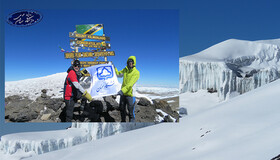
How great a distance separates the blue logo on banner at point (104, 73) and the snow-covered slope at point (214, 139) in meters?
1.43

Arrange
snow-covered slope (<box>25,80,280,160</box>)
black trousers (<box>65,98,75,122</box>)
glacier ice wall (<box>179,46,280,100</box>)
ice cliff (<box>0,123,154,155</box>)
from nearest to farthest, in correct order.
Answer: snow-covered slope (<box>25,80,280,160</box>)
black trousers (<box>65,98,75,122</box>)
ice cliff (<box>0,123,154,155</box>)
glacier ice wall (<box>179,46,280,100</box>)

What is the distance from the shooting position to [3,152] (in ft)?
26.7

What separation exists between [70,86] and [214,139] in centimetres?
368

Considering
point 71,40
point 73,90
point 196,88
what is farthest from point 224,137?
point 196,88

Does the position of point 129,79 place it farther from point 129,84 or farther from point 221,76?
point 221,76

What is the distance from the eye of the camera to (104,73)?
6.04 meters

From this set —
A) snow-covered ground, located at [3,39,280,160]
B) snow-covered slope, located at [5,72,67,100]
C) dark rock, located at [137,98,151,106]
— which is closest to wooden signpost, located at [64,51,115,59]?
snow-covered slope, located at [5,72,67,100]

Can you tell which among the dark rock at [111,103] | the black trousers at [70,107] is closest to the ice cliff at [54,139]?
the dark rock at [111,103]

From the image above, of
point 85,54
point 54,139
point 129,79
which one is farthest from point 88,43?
point 54,139

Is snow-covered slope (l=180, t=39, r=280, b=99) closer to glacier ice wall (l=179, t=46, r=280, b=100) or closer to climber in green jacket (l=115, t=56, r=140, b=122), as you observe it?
glacier ice wall (l=179, t=46, r=280, b=100)

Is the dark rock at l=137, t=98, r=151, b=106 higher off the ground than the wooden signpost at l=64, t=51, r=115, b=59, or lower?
lower

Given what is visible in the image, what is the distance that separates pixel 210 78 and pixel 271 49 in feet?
23.8

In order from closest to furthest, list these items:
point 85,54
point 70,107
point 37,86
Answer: point 70,107, point 85,54, point 37,86

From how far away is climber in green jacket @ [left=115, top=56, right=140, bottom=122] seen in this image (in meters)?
5.77
